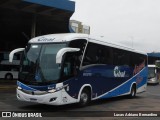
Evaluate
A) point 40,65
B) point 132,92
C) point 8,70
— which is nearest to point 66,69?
point 40,65

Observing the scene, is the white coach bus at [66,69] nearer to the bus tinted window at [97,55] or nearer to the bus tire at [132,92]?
the bus tinted window at [97,55]

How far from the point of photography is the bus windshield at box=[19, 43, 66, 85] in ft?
41.9

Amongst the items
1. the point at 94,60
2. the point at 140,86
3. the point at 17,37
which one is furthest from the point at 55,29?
the point at 94,60

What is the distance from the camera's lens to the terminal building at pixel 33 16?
91.8 ft

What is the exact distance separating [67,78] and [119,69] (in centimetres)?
560

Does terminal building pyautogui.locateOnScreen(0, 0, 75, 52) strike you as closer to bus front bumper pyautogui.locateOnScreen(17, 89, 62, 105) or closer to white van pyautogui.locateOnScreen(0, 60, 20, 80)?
white van pyautogui.locateOnScreen(0, 60, 20, 80)

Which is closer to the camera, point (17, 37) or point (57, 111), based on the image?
point (57, 111)

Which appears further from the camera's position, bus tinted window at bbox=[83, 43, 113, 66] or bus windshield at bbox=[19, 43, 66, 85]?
bus tinted window at bbox=[83, 43, 113, 66]

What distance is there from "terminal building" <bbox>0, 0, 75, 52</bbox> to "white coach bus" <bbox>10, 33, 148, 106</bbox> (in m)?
12.4

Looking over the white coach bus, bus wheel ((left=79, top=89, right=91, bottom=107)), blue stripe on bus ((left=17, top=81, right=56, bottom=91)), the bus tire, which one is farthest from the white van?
blue stripe on bus ((left=17, top=81, right=56, bottom=91))

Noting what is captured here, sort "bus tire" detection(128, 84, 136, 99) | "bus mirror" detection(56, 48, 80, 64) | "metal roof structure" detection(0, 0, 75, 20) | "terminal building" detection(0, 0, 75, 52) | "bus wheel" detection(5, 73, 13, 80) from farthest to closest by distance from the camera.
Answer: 1. "bus wheel" detection(5, 73, 13, 80)
2. "terminal building" detection(0, 0, 75, 52)
3. "metal roof structure" detection(0, 0, 75, 20)
4. "bus tire" detection(128, 84, 136, 99)
5. "bus mirror" detection(56, 48, 80, 64)

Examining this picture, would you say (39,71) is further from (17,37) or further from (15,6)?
(17,37)

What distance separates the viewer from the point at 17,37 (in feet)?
161

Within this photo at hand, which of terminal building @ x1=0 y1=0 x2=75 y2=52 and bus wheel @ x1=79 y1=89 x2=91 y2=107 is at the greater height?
terminal building @ x1=0 y1=0 x2=75 y2=52
